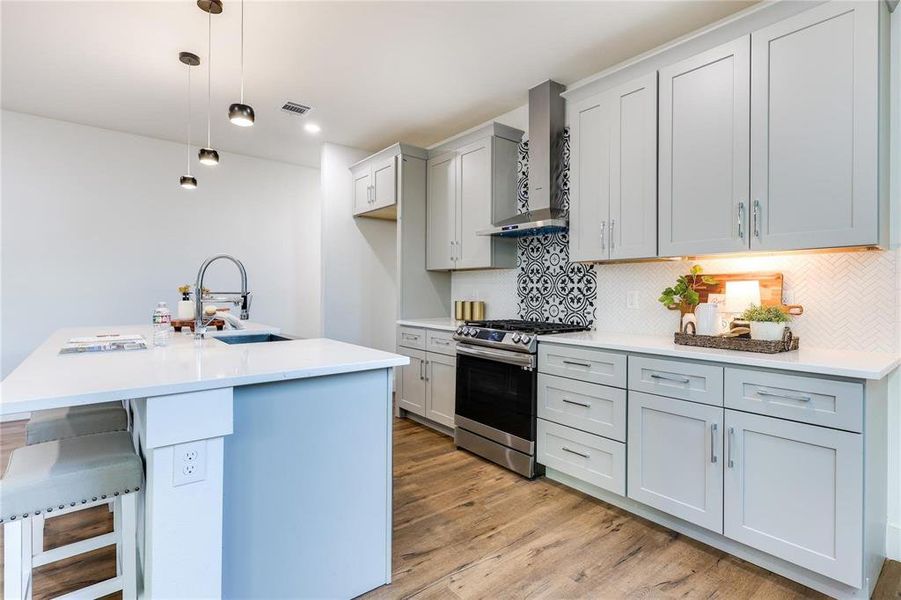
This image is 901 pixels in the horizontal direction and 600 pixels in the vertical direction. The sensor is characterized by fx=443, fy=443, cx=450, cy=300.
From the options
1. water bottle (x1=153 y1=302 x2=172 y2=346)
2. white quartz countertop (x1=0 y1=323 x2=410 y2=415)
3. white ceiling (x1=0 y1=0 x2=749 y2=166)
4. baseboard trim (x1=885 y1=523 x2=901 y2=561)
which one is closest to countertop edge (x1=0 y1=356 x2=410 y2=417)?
white quartz countertop (x1=0 y1=323 x2=410 y2=415)

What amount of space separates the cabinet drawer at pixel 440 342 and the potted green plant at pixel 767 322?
198cm

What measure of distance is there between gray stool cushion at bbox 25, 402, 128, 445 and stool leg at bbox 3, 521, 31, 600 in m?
0.59

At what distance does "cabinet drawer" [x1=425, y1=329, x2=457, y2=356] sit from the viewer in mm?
3561

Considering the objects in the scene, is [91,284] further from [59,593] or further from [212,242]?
[59,593]

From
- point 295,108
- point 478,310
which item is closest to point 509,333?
point 478,310

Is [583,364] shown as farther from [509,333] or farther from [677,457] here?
[677,457]

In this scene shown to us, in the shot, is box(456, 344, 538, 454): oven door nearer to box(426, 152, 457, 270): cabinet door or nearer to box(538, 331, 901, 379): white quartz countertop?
box(538, 331, 901, 379): white quartz countertop

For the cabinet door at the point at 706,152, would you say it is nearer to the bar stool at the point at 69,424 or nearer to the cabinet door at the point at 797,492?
the cabinet door at the point at 797,492

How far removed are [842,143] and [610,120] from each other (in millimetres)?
1182

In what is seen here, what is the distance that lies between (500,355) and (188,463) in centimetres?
205

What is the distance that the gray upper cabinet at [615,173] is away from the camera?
2557 millimetres

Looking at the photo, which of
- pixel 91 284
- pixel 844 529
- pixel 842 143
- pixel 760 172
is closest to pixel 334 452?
pixel 844 529

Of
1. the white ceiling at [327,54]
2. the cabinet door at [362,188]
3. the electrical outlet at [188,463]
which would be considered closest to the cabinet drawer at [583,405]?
the electrical outlet at [188,463]

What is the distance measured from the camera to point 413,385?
402 centimetres
